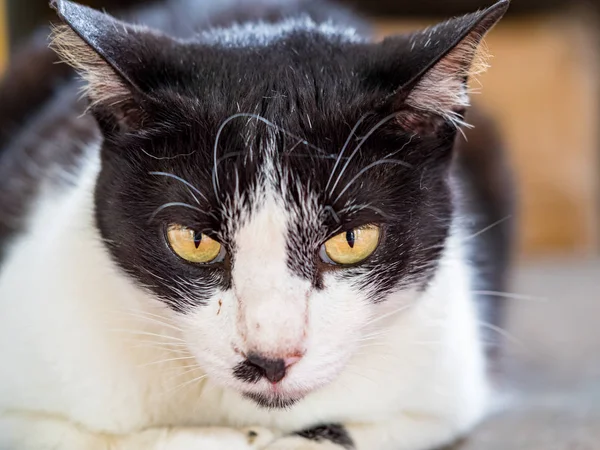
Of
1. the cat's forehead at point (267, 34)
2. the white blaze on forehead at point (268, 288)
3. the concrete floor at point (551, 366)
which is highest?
the cat's forehead at point (267, 34)

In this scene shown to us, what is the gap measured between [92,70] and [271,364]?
55 centimetres

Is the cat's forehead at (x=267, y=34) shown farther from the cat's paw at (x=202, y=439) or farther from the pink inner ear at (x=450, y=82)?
the cat's paw at (x=202, y=439)

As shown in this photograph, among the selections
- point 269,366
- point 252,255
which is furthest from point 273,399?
point 252,255

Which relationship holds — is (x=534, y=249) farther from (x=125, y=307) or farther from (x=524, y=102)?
(x=125, y=307)

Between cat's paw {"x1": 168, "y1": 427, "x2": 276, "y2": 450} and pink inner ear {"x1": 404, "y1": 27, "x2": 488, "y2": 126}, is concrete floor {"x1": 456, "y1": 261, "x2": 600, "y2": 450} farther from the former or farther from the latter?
pink inner ear {"x1": 404, "y1": 27, "x2": 488, "y2": 126}

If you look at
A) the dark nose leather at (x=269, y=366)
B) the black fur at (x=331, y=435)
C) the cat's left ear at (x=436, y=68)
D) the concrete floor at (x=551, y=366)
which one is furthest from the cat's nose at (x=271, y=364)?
the concrete floor at (x=551, y=366)

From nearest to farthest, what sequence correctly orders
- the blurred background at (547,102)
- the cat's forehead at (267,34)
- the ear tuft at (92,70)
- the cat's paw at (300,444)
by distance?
1. the ear tuft at (92,70)
2. the cat's paw at (300,444)
3. the cat's forehead at (267,34)
4. the blurred background at (547,102)

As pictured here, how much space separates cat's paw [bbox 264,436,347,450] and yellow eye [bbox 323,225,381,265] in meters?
0.34

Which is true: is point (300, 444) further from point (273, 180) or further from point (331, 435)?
point (273, 180)

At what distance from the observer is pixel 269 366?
116 centimetres

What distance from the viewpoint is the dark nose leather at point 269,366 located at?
3.79 ft

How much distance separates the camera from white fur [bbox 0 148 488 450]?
1205mm

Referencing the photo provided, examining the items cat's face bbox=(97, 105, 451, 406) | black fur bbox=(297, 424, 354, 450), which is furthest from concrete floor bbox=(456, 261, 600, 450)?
cat's face bbox=(97, 105, 451, 406)

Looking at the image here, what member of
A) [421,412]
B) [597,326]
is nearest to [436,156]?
[421,412]
